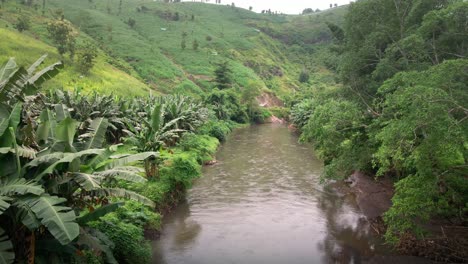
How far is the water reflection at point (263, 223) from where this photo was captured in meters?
14.7

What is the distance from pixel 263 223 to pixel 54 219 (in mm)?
11892

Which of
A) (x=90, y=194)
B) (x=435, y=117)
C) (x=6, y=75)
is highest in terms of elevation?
(x=6, y=75)

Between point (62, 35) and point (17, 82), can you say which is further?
point (62, 35)

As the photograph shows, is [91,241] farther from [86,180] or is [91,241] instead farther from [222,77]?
[222,77]

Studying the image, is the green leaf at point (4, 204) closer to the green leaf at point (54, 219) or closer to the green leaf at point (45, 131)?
the green leaf at point (54, 219)

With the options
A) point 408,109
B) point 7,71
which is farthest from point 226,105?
point 7,71

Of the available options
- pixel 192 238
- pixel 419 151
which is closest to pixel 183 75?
pixel 192 238

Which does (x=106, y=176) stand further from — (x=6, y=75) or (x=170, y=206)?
(x=170, y=206)

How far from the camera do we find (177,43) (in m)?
96.9

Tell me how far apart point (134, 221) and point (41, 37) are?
5589 cm

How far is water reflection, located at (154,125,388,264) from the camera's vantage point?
14742 mm

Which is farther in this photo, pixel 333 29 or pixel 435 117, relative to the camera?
pixel 333 29

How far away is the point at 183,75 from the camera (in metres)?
77.3

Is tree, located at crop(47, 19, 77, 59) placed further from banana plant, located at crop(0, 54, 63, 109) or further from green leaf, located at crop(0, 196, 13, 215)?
green leaf, located at crop(0, 196, 13, 215)
